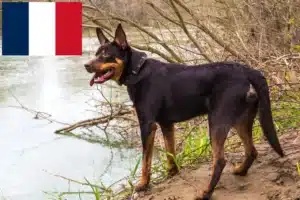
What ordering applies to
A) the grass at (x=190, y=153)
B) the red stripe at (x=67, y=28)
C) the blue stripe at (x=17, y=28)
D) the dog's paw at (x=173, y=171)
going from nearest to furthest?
the dog's paw at (x=173, y=171), the grass at (x=190, y=153), the blue stripe at (x=17, y=28), the red stripe at (x=67, y=28)

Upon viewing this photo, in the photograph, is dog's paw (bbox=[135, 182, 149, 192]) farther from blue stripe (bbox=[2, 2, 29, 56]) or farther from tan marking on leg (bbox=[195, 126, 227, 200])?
blue stripe (bbox=[2, 2, 29, 56])

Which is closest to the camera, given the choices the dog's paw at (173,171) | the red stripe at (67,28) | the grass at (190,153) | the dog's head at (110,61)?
the dog's head at (110,61)

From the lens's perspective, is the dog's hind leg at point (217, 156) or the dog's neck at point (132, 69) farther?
the dog's neck at point (132, 69)

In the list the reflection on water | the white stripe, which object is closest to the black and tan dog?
the white stripe

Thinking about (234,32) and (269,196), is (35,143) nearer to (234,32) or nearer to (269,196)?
(234,32)

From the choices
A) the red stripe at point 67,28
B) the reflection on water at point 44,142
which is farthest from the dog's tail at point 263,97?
the red stripe at point 67,28

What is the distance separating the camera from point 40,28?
6.95 m

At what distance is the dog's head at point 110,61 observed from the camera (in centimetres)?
426

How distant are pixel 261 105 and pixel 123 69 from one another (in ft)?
3.91

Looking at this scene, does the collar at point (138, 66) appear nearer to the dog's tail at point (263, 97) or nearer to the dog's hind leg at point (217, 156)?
the dog's hind leg at point (217, 156)

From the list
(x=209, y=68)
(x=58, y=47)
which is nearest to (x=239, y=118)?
(x=209, y=68)

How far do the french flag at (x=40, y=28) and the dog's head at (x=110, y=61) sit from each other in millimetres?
2766

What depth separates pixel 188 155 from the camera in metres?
5.46

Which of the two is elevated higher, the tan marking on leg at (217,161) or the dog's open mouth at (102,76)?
the dog's open mouth at (102,76)
